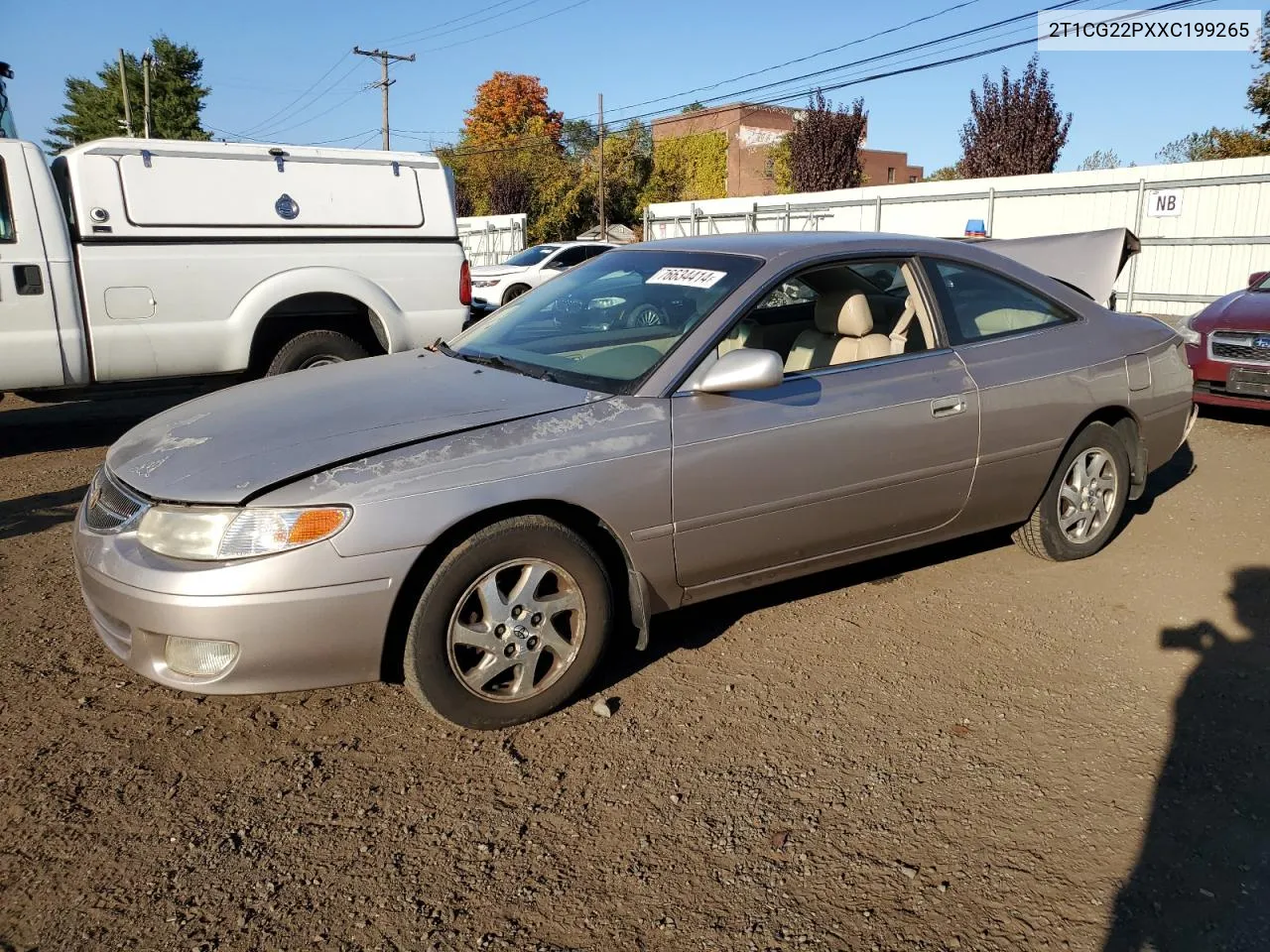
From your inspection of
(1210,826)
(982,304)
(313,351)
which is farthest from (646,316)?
(313,351)

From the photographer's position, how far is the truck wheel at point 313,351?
716 cm

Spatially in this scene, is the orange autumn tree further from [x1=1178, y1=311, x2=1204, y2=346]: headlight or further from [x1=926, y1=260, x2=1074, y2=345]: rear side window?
[x1=926, y1=260, x2=1074, y2=345]: rear side window

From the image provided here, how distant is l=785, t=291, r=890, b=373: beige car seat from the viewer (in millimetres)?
4184

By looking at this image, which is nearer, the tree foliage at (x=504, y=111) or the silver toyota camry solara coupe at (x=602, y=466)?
the silver toyota camry solara coupe at (x=602, y=466)

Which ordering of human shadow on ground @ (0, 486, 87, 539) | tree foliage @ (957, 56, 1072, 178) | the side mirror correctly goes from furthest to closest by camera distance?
tree foliage @ (957, 56, 1072, 178), human shadow on ground @ (0, 486, 87, 539), the side mirror

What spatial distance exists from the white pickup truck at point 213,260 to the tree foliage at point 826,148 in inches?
1184

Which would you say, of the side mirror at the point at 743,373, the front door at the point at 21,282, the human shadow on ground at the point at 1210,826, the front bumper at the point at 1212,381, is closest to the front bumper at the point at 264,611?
the side mirror at the point at 743,373

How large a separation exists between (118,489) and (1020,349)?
3.62 meters

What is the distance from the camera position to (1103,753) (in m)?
3.19

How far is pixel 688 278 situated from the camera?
13.2 ft

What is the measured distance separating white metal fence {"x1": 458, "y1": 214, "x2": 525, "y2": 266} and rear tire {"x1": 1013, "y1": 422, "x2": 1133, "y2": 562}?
28344mm

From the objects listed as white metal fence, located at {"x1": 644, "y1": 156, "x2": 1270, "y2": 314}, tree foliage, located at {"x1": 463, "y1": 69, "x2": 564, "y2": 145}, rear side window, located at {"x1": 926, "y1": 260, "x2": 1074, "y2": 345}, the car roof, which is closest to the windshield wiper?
the car roof

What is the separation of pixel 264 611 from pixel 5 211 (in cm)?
483

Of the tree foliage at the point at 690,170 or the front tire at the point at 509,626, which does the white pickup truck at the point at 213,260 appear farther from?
Result: the tree foliage at the point at 690,170
